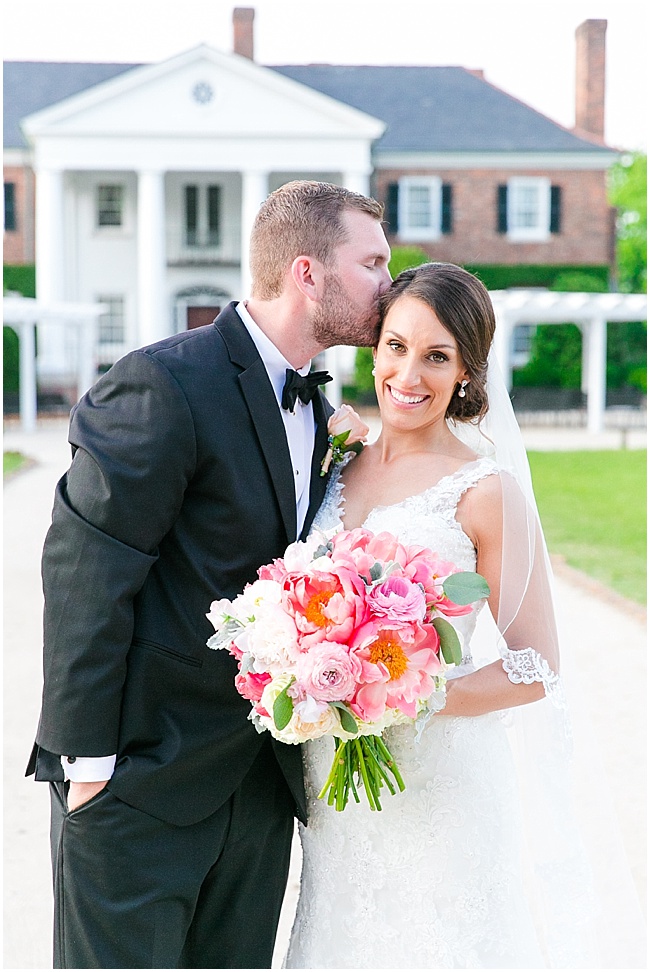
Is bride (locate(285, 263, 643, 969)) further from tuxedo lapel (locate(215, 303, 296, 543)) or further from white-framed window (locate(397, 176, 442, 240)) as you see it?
white-framed window (locate(397, 176, 442, 240))

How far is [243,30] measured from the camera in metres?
38.0

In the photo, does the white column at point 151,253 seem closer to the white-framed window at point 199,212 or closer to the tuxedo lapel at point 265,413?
the white-framed window at point 199,212

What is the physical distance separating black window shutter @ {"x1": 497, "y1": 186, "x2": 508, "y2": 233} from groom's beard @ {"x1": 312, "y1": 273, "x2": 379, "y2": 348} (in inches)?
1315

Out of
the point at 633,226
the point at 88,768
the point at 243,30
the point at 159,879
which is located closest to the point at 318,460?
the point at 88,768

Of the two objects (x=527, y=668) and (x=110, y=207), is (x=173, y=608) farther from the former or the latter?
(x=110, y=207)

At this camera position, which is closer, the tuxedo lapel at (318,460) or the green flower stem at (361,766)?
the green flower stem at (361,766)

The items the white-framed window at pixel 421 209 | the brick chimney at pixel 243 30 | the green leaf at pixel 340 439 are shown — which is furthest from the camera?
the brick chimney at pixel 243 30

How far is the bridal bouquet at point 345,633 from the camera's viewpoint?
243cm

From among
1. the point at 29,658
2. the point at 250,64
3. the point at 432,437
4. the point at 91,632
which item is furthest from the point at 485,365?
the point at 250,64

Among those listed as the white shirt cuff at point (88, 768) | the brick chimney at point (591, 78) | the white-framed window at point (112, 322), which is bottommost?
the white-framed window at point (112, 322)

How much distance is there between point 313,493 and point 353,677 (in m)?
0.81

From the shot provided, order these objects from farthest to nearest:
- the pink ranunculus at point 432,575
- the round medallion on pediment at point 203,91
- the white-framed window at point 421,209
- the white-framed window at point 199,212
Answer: the white-framed window at point 421,209 < the white-framed window at point 199,212 < the round medallion on pediment at point 203,91 < the pink ranunculus at point 432,575

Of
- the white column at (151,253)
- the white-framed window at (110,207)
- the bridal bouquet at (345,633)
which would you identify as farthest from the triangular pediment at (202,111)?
the bridal bouquet at (345,633)

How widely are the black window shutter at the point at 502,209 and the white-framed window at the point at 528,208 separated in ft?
0.31
